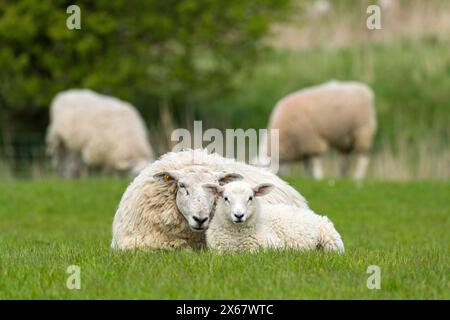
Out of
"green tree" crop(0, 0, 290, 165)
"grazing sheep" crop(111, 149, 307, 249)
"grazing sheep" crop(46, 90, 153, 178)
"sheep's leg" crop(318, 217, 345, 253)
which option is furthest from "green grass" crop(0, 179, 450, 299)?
"green tree" crop(0, 0, 290, 165)

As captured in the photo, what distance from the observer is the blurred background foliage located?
25.4 meters

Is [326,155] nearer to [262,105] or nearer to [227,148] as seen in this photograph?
[227,148]

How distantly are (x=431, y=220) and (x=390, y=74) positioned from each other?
47.8ft

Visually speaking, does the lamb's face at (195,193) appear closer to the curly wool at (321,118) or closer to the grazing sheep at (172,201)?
the grazing sheep at (172,201)

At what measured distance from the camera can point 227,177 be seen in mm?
9039

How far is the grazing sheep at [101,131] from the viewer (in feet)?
69.6

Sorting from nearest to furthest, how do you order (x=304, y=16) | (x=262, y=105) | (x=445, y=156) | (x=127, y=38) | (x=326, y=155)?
(x=445, y=156) → (x=326, y=155) → (x=127, y=38) → (x=262, y=105) → (x=304, y=16)

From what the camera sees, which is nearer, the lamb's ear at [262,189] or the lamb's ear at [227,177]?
the lamb's ear at [262,189]

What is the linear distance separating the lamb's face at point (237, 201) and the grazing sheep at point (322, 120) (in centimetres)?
1294

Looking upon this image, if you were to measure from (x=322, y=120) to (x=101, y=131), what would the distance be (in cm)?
459

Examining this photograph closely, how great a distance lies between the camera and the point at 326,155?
24.8 m

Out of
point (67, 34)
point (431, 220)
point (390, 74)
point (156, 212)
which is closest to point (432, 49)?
point (390, 74)

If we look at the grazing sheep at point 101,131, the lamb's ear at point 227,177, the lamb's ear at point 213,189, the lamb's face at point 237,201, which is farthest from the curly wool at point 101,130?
the lamb's face at point 237,201

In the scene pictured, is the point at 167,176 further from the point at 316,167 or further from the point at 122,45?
the point at 122,45
